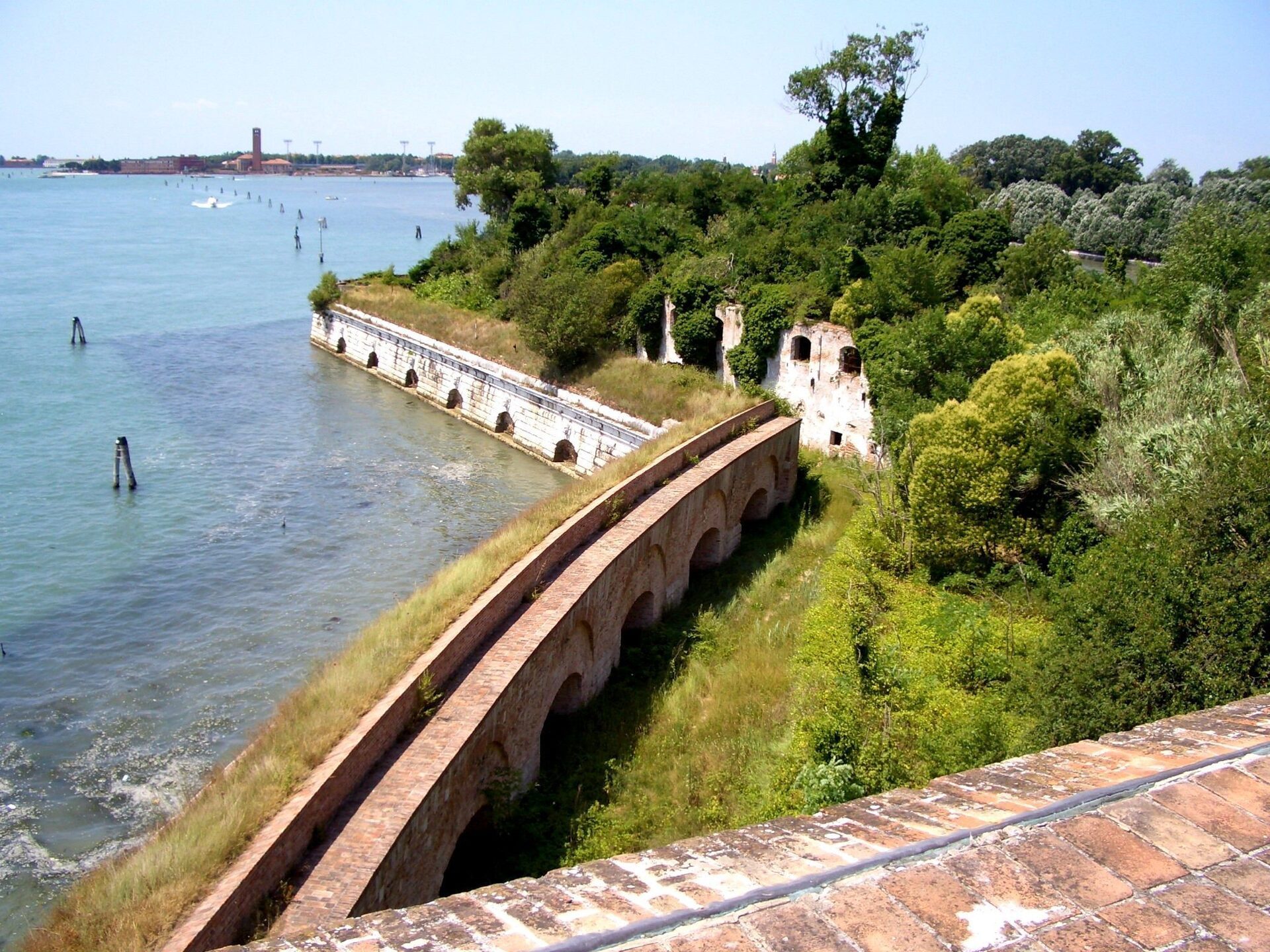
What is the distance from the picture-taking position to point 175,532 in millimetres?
20844

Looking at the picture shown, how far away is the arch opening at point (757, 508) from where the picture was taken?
2108 centimetres

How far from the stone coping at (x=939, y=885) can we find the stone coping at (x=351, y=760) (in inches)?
126

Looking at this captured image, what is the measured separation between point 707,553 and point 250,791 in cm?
1183

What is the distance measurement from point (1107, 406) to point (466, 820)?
13008mm

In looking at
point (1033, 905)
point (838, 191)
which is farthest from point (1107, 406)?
point (838, 191)

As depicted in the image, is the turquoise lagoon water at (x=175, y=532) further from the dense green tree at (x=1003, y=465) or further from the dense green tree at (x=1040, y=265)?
the dense green tree at (x=1040, y=265)

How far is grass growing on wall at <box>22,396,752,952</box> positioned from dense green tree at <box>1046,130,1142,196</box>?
187 ft

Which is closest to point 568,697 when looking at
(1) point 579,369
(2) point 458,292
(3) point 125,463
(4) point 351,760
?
(4) point 351,760

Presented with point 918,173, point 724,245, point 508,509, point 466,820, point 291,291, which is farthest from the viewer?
point 291,291

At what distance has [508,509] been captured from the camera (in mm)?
23328

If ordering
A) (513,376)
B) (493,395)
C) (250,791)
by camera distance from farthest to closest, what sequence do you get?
(513,376) → (493,395) → (250,791)

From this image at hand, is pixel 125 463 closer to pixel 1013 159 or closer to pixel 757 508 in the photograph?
pixel 757 508

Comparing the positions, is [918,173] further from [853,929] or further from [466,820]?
[853,929]

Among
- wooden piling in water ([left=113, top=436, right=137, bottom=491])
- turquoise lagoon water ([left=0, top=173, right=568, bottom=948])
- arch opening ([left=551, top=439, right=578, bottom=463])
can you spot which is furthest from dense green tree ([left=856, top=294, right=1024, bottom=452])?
wooden piling in water ([left=113, top=436, right=137, bottom=491])
